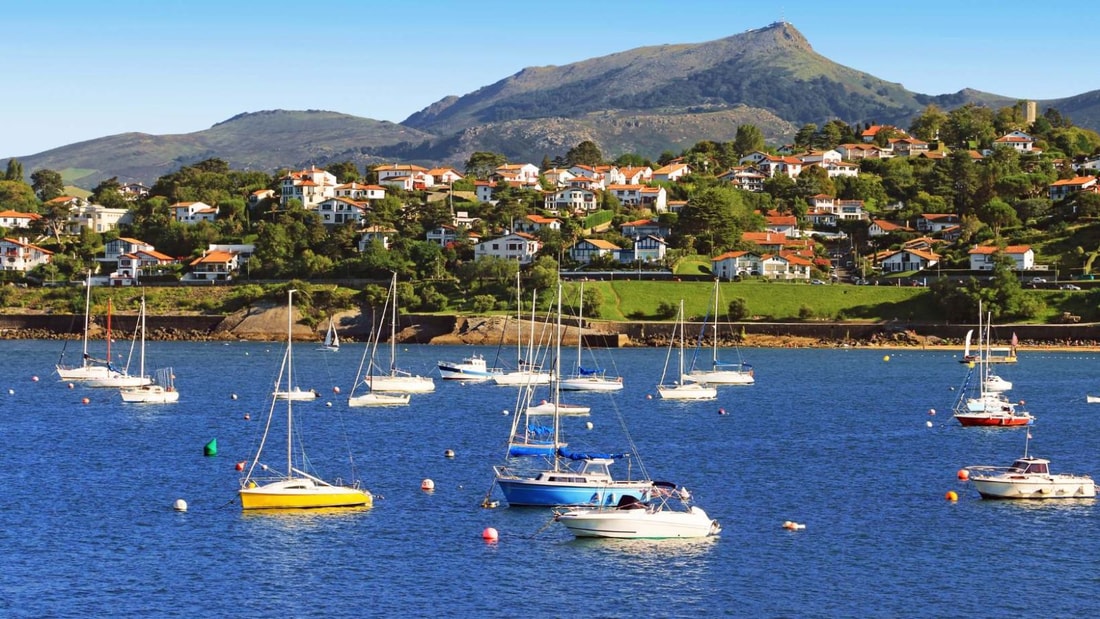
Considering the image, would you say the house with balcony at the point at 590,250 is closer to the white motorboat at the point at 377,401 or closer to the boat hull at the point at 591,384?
the boat hull at the point at 591,384

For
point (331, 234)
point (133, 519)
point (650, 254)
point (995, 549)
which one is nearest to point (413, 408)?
point (133, 519)

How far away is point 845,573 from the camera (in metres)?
39.5

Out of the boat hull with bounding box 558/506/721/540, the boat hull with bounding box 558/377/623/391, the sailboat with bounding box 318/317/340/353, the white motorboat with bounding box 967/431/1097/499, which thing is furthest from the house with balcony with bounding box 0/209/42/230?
the boat hull with bounding box 558/506/721/540

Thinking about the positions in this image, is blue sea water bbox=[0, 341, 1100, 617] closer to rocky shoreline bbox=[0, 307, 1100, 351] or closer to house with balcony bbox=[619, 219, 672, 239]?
rocky shoreline bbox=[0, 307, 1100, 351]

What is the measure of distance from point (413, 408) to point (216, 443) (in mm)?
19393

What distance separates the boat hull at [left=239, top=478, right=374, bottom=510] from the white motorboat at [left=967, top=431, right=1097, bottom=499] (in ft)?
74.1

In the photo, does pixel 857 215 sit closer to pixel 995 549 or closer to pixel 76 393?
pixel 76 393

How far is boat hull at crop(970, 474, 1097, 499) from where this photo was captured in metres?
50.1

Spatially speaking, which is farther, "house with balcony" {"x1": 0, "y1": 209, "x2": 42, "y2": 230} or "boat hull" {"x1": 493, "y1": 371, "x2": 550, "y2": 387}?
"house with balcony" {"x1": 0, "y1": 209, "x2": 42, "y2": 230}

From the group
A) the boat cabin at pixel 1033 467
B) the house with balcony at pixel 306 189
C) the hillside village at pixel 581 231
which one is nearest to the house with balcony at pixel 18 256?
the hillside village at pixel 581 231

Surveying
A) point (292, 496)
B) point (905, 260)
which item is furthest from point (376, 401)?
point (905, 260)

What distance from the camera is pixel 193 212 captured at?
193 metres

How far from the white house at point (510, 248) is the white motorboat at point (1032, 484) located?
11051cm

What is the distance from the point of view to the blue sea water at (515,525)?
36.6 meters
